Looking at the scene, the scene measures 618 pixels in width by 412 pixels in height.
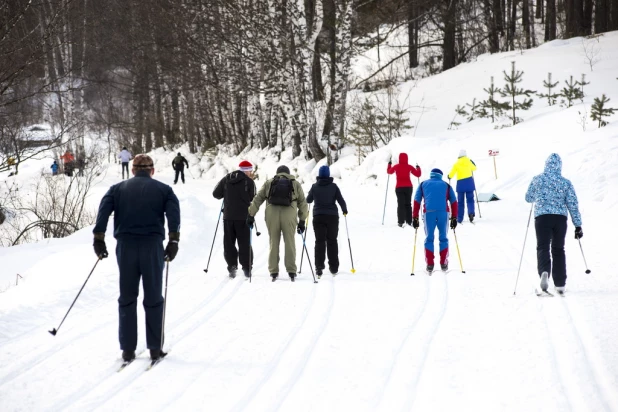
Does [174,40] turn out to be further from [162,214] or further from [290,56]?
[162,214]

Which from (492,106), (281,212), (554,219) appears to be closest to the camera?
(554,219)

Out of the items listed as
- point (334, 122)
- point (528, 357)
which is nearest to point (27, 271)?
point (528, 357)

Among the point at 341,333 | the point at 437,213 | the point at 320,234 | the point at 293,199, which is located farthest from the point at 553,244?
the point at 293,199

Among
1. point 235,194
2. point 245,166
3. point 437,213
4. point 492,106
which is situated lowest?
point 437,213

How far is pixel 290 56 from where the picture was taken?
70.8 ft

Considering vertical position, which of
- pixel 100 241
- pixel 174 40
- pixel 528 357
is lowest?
pixel 528 357

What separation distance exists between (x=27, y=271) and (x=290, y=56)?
13949 millimetres

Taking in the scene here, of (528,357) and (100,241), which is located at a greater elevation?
(100,241)

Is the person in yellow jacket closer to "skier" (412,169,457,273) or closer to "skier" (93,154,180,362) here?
"skier" (412,169,457,273)

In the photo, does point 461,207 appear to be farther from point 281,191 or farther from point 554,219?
point 554,219

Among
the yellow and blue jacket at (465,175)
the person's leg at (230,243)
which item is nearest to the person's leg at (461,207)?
the yellow and blue jacket at (465,175)

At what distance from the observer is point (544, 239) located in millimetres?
7551

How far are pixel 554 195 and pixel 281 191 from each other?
3692 mm

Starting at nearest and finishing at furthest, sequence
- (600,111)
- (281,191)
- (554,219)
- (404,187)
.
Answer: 1. (554,219)
2. (281,191)
3. (404,187)
4. (600,111)
